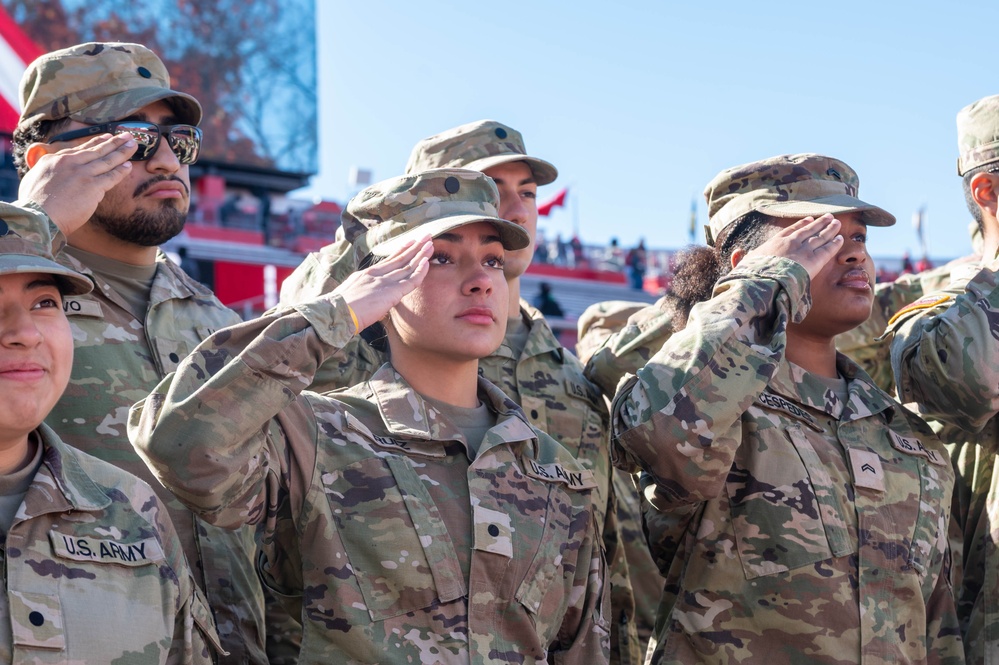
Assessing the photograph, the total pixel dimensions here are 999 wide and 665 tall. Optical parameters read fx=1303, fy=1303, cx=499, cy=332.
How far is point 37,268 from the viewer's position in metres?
2.74

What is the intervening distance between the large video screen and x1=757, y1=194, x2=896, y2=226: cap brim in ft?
74.7

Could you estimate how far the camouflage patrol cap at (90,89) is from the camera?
402cm

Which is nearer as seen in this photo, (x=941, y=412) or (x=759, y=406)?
(x=759, y=406)

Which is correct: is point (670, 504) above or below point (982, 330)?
below

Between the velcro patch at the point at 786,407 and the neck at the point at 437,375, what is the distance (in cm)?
83

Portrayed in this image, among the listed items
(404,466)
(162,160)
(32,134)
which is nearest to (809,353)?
(404,466)

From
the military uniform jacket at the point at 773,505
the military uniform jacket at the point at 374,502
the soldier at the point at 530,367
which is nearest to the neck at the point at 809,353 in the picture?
the military uniform jacket at the point at 773,505

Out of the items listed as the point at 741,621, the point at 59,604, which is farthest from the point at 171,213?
the point at 741,621

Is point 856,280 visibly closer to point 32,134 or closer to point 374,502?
point 374,502

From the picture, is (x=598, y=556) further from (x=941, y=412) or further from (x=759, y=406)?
(x=941, y=412)

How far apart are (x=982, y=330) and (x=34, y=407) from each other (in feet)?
8.47

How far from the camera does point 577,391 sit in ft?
14.7

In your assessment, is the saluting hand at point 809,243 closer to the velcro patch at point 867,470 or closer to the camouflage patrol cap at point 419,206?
the velcro patch at point 867,470

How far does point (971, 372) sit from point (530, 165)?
182 centimetres
